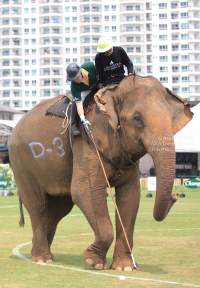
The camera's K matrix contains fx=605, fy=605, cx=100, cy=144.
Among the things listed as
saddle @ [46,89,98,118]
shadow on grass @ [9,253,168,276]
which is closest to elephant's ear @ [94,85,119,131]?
saddle @ [46,89,98,118]

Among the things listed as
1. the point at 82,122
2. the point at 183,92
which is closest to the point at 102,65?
the point at 82,122

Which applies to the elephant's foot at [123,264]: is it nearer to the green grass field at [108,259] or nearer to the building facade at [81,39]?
the green grass field at [108,259]

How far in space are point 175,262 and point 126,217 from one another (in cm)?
140

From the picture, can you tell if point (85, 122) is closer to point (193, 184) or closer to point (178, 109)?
point (178, 109)

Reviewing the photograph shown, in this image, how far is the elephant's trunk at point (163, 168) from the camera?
942cm

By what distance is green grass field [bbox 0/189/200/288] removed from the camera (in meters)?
9.34

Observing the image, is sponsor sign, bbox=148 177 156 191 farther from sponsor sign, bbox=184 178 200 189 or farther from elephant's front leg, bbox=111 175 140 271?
elephant's front leg, bbox=111 175 140 271

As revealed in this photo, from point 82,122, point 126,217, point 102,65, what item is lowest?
point 126,217

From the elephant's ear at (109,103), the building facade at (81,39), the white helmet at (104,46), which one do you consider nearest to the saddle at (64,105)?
the elephant's ear at (109,103)

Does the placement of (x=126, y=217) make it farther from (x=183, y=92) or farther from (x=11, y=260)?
(x=183, y=92)

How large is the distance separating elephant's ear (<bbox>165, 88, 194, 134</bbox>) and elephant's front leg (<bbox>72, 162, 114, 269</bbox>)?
Result: 1675mm

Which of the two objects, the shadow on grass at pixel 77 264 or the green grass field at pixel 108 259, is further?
the shadow on grass at pixel 77 264

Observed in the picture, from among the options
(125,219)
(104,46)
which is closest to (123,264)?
(125,219)

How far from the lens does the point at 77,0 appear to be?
163 m
